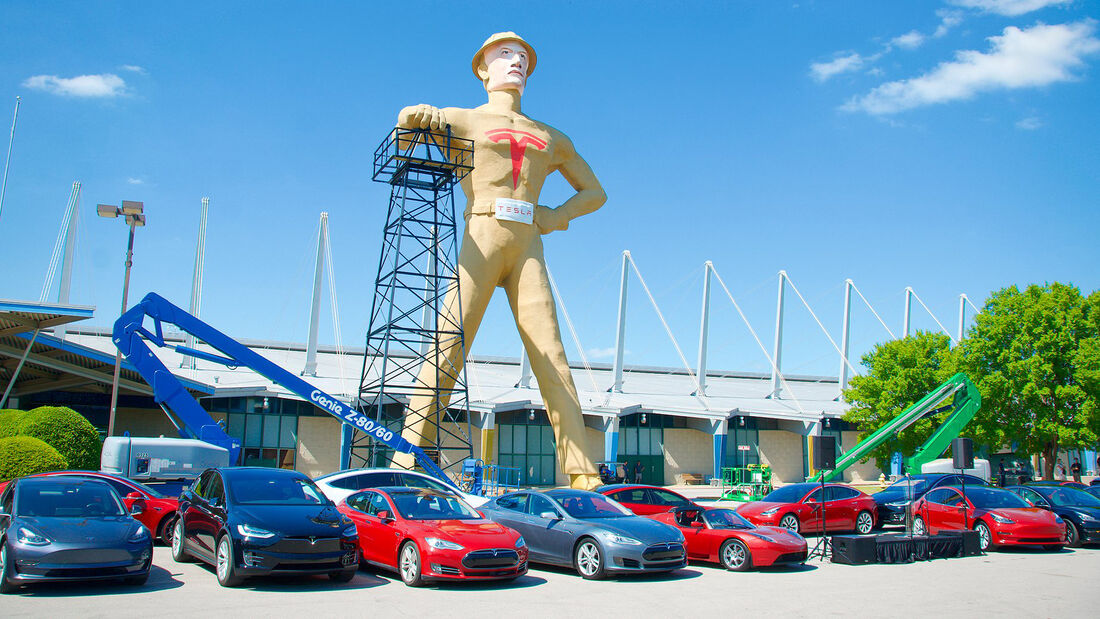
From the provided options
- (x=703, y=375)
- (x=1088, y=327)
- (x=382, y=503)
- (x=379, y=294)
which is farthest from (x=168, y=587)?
(x=703, y=375)

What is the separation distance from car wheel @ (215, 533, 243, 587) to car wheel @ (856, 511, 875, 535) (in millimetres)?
14210

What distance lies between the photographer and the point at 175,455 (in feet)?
56.8

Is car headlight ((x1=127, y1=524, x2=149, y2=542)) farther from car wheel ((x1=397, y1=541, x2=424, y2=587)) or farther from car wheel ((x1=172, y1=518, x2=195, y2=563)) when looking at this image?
car wheel ((x1=397, y1=541, x2=424, y2=587))

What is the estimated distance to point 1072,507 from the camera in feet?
60.3

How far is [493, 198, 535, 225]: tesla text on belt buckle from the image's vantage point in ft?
71.8

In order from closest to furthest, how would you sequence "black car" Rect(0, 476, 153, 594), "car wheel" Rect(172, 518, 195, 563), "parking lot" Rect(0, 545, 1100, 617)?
"parking lot" Rect(0, 545, 1100, 617) → "black car" Rect(0, 476, 153, 594) → "car wheel" Rect(172, 518, 195, 563)

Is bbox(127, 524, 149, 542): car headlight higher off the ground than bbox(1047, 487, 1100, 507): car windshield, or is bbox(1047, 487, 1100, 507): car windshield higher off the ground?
bbox(1047, 487, 1100, 507): car windshield

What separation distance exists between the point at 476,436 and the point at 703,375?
51.2 feet

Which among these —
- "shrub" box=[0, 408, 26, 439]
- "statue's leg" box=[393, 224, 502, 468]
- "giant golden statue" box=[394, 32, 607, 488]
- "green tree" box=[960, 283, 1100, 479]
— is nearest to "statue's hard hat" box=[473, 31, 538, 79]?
"giant golden statue" box=[394, 32, 607, 488]

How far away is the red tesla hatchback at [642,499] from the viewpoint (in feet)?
51.7

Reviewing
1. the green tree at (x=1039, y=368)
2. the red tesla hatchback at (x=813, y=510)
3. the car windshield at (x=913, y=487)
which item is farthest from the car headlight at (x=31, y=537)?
the green tree at (x=1039, y=368)

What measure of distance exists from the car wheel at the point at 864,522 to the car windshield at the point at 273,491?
42.6ft

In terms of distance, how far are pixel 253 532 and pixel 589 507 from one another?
5225 mm

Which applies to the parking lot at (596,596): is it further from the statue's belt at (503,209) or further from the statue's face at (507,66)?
the statue's face at (507,66)
